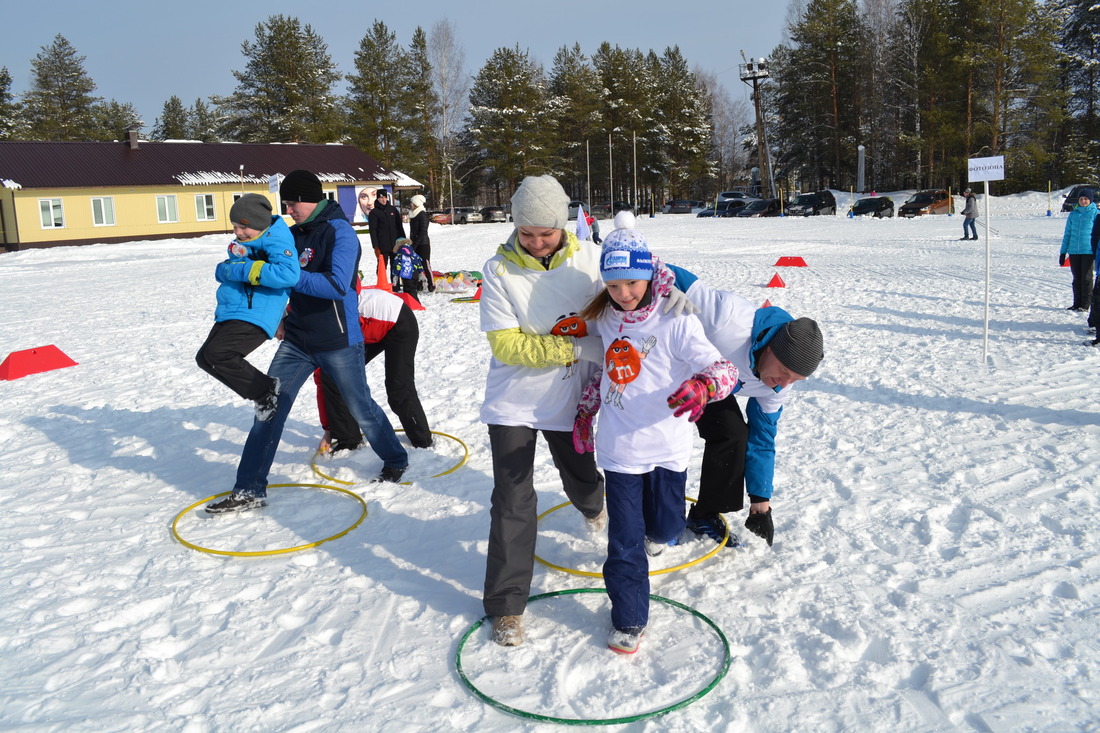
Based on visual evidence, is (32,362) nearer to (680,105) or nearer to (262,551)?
(262,551)

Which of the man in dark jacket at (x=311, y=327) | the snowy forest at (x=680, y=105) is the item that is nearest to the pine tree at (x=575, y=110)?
the snowy forest at (x=680, y=105)

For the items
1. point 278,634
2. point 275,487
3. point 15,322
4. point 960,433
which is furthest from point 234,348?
point 15,322

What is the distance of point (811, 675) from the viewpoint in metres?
3.09

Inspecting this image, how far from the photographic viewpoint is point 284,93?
2231 inches

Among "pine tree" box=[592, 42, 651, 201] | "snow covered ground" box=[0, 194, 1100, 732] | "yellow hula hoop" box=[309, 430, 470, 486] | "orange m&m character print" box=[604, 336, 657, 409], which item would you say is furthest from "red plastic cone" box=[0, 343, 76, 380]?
"pine tree" box=[592, 42, 651, 201]

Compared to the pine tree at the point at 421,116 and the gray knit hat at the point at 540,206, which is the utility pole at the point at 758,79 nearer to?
the pine tree at the point at 421,116

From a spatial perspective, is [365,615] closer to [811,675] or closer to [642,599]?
[642,599]

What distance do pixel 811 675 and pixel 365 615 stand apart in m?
2.05

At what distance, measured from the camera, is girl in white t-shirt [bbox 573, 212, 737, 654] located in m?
3.16

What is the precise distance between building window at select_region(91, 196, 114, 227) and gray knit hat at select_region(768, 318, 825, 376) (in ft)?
141

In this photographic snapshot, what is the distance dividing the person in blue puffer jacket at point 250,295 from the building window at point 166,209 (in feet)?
134

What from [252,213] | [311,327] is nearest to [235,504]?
[311,327]

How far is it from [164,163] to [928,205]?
40202mm

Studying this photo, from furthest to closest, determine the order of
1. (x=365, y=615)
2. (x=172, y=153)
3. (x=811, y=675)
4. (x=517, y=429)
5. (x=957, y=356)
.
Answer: (x=172, y=153), (x=957, y=356), (x=365, y=615), (x=517, y=429), (x=811, y=675)
